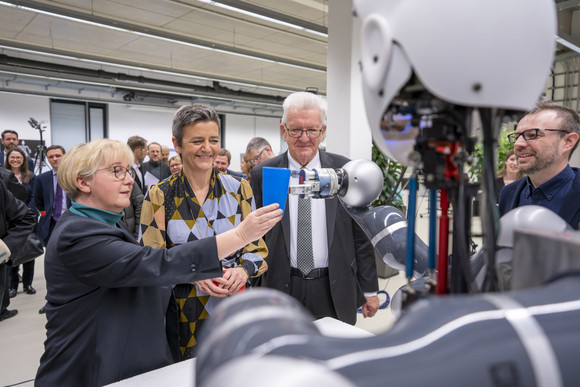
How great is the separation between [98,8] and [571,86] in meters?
8.62

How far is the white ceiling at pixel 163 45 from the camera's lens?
5.87 meters

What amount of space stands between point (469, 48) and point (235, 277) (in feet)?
3.82

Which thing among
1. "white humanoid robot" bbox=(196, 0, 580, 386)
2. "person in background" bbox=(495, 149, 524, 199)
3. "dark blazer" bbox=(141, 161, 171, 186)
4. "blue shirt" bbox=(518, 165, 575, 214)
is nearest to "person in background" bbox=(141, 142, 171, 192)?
"dark blazer" bbox=(141, 161, 171, 186)

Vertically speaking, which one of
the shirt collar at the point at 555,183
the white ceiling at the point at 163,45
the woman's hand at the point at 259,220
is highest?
the white ceiling at the point at 163,45

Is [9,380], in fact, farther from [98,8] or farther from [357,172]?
[98,8]

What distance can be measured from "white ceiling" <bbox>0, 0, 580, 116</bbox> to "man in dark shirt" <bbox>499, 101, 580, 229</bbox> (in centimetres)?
395

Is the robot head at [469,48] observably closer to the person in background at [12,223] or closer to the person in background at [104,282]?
the person in background at [104,282]

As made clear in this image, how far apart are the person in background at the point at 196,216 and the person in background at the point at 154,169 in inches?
138

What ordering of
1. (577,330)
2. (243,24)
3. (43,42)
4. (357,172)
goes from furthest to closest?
1. (43,42)
2. (243,24)
3. (357,172)
4. (577,330)

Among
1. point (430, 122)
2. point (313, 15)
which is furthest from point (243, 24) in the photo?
point (430, 122)

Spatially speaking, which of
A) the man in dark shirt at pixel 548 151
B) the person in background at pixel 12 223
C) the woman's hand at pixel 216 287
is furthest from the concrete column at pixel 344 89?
the woman's hand at pixel 216 287

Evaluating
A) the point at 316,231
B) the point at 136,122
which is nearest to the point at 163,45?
the point at 136,122

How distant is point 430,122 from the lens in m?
0.54

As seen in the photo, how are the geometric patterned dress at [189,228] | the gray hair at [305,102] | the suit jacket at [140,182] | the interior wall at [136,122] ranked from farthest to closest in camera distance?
the interior wall at [136,122], the suit jacket at [140,182], the gray hair at [305,102], the geometric patterned dress at [189,228]
